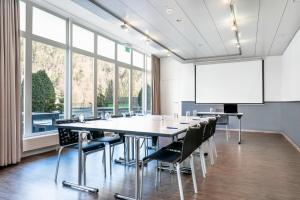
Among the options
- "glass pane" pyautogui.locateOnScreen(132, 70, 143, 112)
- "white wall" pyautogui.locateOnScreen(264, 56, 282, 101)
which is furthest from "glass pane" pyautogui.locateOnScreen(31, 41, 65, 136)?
"white wall" pyautogui.locateOnScreen(264, 56, 282, 101)

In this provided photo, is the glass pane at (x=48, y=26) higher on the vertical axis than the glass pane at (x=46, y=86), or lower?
higher

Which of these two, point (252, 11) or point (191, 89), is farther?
point (191, 89)

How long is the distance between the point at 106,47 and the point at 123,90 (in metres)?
1.68

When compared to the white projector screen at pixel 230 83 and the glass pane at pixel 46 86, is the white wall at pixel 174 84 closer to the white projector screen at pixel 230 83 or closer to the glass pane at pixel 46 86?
the white projector screen at pixel 230 83

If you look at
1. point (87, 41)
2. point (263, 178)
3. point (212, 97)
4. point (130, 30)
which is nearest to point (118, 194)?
point (263, 178)

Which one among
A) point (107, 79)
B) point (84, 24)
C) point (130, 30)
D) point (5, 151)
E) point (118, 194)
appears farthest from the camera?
point (107, 79)

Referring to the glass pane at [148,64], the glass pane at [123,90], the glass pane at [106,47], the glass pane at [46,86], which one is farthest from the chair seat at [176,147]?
the glass pane at [148,64]

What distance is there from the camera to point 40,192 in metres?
2.67

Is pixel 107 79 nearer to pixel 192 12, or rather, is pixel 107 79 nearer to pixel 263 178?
pixel 192 12

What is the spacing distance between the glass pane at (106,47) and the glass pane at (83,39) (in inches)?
13.8

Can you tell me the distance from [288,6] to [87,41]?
4.84 m

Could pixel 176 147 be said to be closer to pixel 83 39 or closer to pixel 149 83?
pixel 83 39

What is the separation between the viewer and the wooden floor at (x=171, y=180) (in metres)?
2.61

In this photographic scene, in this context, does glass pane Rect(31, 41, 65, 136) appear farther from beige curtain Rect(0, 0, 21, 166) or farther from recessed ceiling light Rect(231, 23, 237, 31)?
recessed ceiling light Rect(231, 23, 237, 31)
